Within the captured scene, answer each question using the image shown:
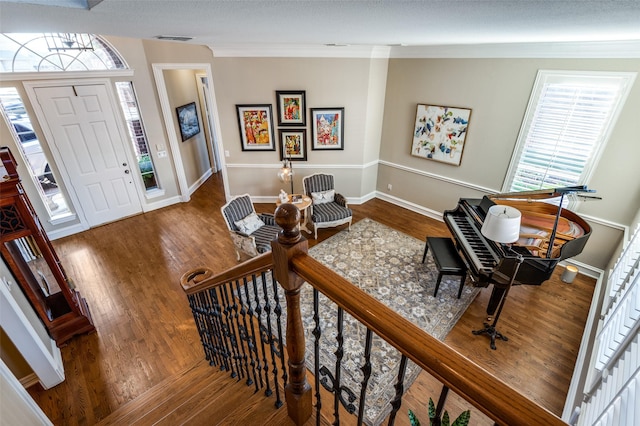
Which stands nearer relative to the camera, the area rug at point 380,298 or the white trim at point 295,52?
the area rug at point 380,298

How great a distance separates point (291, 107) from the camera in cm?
548

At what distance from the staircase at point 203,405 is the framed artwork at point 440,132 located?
4777 millimetres

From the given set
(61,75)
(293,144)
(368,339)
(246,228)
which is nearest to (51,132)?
(61,75)

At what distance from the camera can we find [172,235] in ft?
17.2

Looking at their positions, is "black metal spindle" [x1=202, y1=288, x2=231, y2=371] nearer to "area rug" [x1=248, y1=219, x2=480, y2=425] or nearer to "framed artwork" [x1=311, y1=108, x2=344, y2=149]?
"area rug" [x1=248, y1=219, x2=480, y2=425]

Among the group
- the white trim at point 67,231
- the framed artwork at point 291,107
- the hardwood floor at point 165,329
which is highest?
the framed artwork at point 291,107

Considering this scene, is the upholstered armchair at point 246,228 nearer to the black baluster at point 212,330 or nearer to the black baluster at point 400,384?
the black baluster at point 212,330

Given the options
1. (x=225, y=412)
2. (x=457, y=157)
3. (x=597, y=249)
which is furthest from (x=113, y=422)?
(x=597, y=249)

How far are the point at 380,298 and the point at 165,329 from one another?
8.66 feet

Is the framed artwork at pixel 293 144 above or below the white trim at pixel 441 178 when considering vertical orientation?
above

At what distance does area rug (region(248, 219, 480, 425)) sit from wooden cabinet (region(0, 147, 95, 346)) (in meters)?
2.32

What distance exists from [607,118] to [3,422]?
6166 mm

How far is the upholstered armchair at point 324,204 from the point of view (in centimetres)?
512

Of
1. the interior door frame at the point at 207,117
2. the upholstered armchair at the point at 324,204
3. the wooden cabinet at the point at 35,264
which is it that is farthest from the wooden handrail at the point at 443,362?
the interior door frame at the point at 207,117
